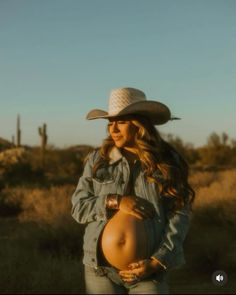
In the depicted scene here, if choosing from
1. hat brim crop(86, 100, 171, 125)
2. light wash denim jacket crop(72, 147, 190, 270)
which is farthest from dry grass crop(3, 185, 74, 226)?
light wash denim jacket crop(72, 147, 190, 270)

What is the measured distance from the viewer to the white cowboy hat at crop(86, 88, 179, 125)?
400 centimetres

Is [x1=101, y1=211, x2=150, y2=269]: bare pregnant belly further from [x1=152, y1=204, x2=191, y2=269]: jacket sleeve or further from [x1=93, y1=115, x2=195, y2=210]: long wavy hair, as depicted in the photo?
[x1=93, y1=115, x2=195, y2=210]: long wavy hair

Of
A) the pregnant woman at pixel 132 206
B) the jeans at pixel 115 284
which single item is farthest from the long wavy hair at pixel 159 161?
the jeans at pixel 115 284

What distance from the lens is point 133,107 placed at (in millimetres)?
3992

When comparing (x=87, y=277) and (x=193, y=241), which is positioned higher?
(x=87, y=277)

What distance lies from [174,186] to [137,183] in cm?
25

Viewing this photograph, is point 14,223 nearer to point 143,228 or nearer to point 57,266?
point 57,266

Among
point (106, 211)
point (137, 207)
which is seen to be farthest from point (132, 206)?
point (106, 211)

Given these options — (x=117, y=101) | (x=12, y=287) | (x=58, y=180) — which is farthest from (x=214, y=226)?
(x=58, y=180)

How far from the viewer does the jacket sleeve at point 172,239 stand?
12.3ft

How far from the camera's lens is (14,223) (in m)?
14.7

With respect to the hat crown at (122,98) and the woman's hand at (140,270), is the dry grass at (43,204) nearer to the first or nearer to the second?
the hat crown at (122,98)

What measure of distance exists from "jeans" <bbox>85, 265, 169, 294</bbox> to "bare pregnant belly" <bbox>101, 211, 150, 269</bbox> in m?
0.08

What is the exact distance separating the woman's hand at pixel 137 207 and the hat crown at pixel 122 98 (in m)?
0.61
